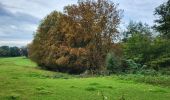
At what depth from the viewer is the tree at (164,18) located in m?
56.0

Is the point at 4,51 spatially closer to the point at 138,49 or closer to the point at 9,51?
the point at 9,51

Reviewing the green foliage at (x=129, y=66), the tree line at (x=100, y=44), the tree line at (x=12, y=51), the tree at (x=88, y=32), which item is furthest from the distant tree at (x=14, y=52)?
the green foliage at (x=129, y=66)

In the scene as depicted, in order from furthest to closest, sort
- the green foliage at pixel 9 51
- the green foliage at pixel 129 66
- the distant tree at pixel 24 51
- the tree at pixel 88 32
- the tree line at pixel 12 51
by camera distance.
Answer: the distant tree at pixel 24 51
the tree line at pixel 12 51
the green foliage at pixel 9 51
the tree at pixel 88 32
the green foliage at pixel 129 66

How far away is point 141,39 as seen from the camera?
167 feet

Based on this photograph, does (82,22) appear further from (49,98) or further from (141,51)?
(49,98)

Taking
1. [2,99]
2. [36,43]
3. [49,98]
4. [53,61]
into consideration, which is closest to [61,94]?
[49,98]

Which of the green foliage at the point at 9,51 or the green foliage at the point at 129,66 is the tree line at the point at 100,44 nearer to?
the green foliage at the point at 129,66

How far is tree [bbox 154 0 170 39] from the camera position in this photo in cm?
5598

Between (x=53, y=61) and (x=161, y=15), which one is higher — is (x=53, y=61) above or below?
below

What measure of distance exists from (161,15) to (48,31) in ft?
67.5

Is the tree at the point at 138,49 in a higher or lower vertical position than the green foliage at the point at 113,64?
higher

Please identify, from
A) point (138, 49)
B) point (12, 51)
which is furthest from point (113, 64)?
point (12, 51)

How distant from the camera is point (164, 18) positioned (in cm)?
5750

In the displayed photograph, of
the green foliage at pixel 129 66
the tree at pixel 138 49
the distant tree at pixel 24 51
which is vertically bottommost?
the green foliage at pixel 129 66
